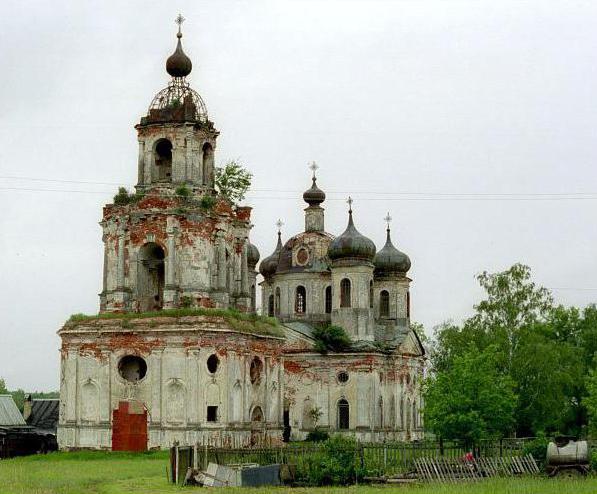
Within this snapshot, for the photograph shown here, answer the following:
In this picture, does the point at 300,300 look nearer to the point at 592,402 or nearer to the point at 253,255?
the point at 253,255

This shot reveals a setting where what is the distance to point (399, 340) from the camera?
6750cm

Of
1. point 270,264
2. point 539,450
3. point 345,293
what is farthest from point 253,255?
point 539,450

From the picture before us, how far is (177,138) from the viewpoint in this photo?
51.2m

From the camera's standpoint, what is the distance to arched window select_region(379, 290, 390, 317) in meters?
71.3

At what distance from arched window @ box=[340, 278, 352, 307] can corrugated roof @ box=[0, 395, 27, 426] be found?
18.9 m

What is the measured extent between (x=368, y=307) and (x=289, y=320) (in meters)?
5.93

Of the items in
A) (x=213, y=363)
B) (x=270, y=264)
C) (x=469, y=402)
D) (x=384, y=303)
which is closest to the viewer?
(x=469, y=402)

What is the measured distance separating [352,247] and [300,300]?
6233 mm

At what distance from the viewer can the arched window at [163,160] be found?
52.1 meters

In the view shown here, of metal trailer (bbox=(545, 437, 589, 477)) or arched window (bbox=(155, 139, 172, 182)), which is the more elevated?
arched window (bbox=(155, 139, 172, 182))

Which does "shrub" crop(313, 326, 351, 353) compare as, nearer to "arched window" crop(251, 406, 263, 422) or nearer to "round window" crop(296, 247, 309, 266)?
"round window" crop(296, 247, 309, 266)

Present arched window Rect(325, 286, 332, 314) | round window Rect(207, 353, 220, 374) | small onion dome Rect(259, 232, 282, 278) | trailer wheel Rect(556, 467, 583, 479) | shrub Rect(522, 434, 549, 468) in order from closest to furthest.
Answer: trailer wheel Rect(556, 467, 583, 479) → shrub Rect(522, 434, 549, 468) → round window Rect(207, 353, 220, 374) → arched window Rect(325, 286, 332, 314) → small onion dome Rect(259, 232, 282, 278)

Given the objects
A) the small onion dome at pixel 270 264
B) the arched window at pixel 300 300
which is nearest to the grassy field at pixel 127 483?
the arched window at pixel 300 300

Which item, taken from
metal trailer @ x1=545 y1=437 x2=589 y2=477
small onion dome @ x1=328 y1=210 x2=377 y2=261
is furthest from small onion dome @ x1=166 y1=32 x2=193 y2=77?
metal trailer @ x1=545 y1=437 x2=589 y2=477
